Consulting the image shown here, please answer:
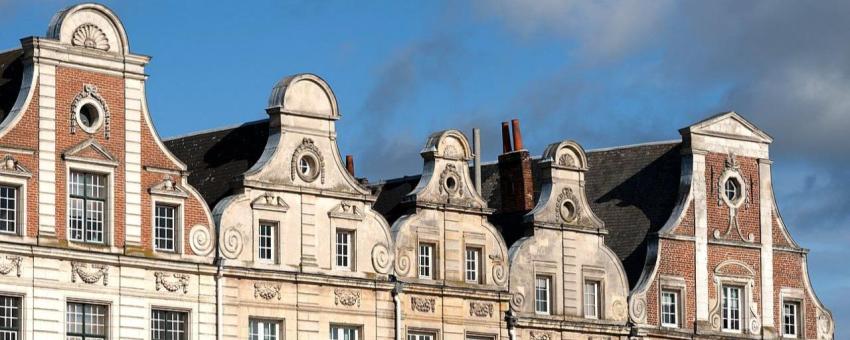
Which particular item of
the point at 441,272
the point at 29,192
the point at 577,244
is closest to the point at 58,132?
the point at 29,192

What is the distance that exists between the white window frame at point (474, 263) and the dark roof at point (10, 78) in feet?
47.0

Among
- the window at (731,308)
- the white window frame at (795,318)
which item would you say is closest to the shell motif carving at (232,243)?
the window at (731,308)

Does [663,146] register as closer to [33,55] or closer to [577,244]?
[577,244]

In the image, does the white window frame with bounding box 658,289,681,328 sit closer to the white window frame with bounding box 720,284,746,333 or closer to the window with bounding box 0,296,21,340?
the white window frame with bounding box 720,284,746,333

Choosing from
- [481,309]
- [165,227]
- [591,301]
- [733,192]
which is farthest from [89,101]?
[733,192]

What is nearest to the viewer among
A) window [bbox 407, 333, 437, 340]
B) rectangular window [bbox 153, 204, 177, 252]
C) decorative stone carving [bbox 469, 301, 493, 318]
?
rectangular window [bbox 153, 204, 177, 252]

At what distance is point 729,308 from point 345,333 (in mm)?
14862

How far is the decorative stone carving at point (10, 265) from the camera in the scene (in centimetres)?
5931

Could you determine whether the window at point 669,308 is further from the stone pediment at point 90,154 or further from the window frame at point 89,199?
the stone pediment at point 90,154

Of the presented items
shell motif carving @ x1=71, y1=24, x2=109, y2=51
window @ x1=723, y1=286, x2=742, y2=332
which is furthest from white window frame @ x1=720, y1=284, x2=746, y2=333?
shell motif carving @ x1=71, y1=24, x2=109, y2=51

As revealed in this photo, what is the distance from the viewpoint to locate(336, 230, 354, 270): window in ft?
219

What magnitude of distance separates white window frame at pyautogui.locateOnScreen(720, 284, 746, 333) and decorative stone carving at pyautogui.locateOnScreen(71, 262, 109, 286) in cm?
2220

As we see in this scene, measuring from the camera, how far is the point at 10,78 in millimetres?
61719

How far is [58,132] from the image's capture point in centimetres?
6075
